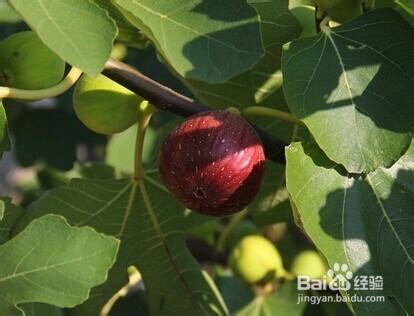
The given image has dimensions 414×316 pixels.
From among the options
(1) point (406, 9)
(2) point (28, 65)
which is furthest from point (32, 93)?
(1) point (406, 9)

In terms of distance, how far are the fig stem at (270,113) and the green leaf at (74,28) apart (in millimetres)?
298

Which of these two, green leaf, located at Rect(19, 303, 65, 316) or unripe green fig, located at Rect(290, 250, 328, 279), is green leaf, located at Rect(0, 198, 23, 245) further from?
unripe green fig, located at Rect(290, 250, 328, 279)

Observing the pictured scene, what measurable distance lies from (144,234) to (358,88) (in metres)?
0.43

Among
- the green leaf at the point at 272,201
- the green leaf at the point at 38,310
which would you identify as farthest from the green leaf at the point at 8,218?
the green leaf at the point at 272,201

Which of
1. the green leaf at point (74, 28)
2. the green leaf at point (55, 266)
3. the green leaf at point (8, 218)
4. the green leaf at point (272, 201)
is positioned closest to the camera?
the green leaf at point (74, 28)

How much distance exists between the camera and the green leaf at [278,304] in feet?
5.55

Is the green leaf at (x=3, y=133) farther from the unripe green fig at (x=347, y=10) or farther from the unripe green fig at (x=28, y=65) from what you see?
the unripe green fig at (x=347, y=10)

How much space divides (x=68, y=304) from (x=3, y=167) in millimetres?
4093

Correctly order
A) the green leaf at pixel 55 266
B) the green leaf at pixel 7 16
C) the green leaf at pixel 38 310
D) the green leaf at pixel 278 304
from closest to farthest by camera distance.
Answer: the green leaf at pixel 55 266 → the green leaf at pixel 38 310 → the green leaf at pixel 278 304 → the green leaf at pixel 7 16

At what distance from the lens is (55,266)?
39.8 inches

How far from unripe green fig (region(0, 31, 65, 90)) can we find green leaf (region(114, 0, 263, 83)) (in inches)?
6.4

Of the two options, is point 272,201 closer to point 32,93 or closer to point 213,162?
point 213,162

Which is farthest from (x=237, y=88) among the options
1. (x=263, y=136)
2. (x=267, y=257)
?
(x=267, y=257)

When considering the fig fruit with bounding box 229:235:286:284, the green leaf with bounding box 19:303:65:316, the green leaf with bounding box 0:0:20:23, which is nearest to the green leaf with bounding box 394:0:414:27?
the green leaf with bounding box 19:303:65:316
